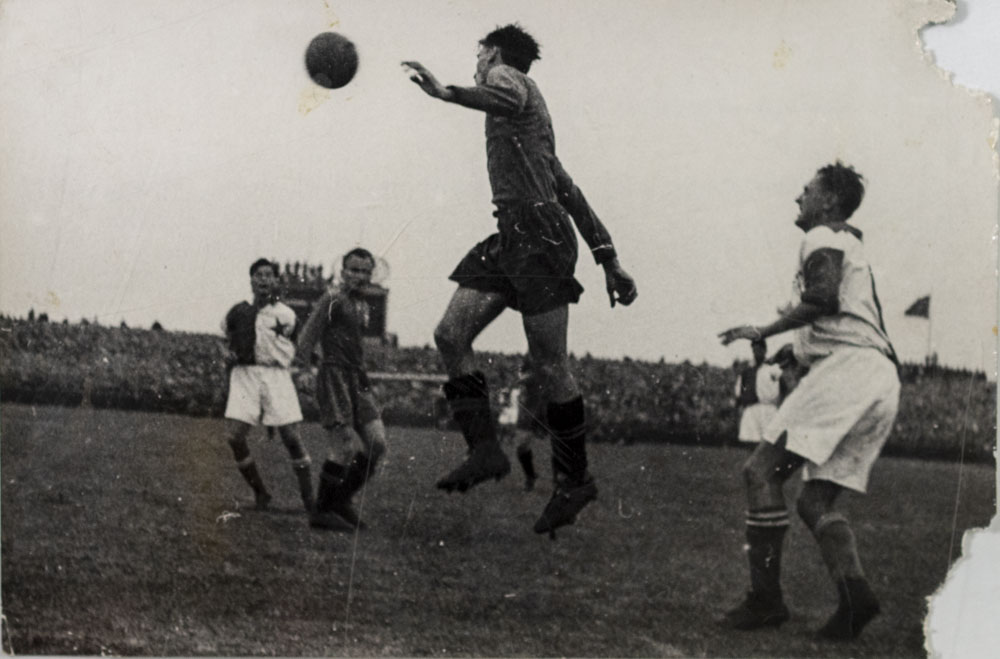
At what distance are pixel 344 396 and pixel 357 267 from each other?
1.56 ft

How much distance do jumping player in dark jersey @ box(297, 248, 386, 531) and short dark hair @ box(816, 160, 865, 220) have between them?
172cm

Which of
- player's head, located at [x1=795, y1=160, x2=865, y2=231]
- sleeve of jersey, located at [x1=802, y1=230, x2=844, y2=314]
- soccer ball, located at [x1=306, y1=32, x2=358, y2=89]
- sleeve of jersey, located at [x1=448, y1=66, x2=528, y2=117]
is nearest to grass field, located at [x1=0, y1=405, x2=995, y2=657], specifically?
sleeve of jersey, located at [x1=802, y1=230, x2=844, y2=314]

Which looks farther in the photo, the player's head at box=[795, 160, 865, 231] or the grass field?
the player's head at box=[795, 160, 865, 231]

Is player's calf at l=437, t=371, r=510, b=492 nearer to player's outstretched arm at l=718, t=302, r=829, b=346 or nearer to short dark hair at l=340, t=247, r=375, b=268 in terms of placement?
short dark hair at l=340, t=247, r=375, b=268

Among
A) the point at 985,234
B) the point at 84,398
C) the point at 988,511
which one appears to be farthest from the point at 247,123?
the point at 988,511

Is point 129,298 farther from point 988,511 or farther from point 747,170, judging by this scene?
point 988,511

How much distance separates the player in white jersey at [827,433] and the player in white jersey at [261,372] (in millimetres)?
1684

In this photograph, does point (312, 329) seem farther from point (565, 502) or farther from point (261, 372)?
point (565, 502)

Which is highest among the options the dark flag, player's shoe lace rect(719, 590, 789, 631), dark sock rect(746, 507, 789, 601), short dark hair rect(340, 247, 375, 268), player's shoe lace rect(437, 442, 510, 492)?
the dark flag

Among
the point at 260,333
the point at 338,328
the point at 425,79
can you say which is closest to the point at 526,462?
the point at 338,328

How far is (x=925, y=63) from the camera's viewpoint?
356 cm

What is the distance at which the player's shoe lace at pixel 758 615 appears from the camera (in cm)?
343

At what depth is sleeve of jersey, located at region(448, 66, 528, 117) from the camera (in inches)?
134

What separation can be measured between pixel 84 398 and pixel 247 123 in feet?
3.87
